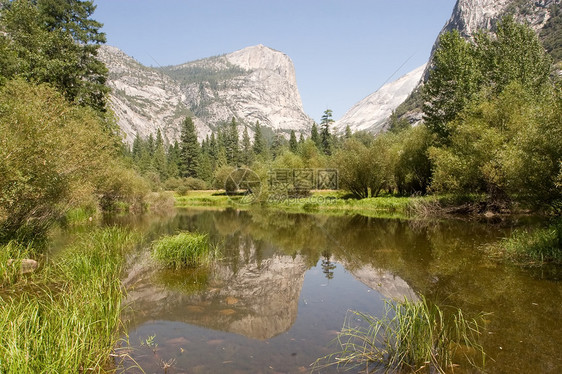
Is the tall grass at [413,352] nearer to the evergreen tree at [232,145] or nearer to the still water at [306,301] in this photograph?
the still water at [306,301]

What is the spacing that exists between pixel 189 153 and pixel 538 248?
87534 mm

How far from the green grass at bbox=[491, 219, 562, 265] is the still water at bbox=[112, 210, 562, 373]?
2.33 ft

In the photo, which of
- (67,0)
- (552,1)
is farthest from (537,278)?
(552,1)

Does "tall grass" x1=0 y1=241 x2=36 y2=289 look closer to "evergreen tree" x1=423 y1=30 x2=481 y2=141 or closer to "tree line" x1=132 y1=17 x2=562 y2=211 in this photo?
"tree line" x1=132 y1=17 x2=562 y2=211

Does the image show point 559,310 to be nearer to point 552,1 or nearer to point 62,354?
point 62,354

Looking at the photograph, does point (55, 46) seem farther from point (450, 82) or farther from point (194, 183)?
point (194, 183)

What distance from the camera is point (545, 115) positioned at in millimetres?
12695

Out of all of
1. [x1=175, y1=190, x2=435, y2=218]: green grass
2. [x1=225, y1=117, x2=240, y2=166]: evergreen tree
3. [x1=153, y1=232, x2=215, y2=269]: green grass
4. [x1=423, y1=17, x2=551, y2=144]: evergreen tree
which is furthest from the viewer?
[x1=225, y1=117, x2=240, y2=166]: evergreen tree

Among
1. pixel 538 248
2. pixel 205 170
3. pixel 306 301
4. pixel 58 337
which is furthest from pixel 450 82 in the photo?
pixel 205 170

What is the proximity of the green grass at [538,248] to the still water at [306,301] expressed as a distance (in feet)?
2.33

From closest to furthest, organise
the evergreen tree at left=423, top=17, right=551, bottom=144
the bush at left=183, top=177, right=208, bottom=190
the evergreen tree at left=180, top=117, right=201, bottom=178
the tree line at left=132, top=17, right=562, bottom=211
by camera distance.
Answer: the tree line at left=132, top=17, right=562, bottom=211, the evergreen tree at left=423, top=17, right=551, bottom=144, the bush at left=183, top=177, right=208, bottom=190, the evergreen tree at left=180, top=117, right=201, bottom=178

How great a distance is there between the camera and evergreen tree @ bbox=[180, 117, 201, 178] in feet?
296

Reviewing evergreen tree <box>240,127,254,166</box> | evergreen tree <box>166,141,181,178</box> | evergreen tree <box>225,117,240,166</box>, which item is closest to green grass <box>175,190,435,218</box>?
evergreen tree <box>166,141,181,178</box>

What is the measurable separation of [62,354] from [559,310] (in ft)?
32.6
